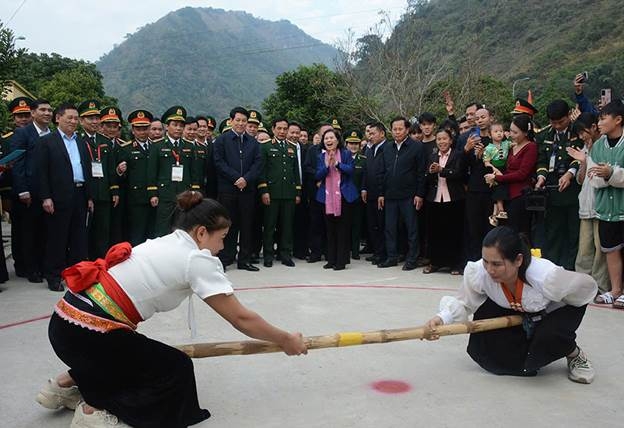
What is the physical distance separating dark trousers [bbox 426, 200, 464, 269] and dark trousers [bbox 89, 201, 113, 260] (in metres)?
3.75

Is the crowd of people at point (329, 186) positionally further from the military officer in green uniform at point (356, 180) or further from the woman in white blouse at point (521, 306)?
the woman in white blouse at point (521, 306)

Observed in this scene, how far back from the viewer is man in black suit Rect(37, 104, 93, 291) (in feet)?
18.6

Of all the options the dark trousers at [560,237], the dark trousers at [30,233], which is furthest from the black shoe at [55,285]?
the dark trousers at [560,237]

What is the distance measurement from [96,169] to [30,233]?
95cm

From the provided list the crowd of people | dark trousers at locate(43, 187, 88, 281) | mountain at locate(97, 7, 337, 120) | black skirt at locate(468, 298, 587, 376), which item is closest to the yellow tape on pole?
black skirt at locate(468, 298, 587, 376)

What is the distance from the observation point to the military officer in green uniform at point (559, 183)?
5925mm

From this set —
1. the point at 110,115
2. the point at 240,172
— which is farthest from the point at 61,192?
the point at 240,172

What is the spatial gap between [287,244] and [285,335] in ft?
15.2

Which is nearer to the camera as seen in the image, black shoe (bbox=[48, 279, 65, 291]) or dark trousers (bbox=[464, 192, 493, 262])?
black shoe (bbox=[48, 279, 65, 291])

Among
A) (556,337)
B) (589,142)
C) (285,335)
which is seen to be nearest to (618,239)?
(589,142)

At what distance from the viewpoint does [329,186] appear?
23.9 feet

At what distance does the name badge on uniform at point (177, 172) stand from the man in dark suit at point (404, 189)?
2511mm

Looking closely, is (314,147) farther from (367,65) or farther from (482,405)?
(367,65)

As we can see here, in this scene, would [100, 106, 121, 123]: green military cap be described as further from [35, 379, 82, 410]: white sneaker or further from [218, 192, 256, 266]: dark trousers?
[35, 379, 82, 410]: white sneaker
